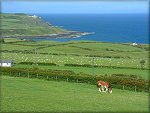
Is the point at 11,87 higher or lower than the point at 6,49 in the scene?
lower

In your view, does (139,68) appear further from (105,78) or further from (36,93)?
(36,93)

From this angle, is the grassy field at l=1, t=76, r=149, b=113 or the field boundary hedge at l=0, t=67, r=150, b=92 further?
the field boundary hedge at l=0, t=67, r=150, b=92

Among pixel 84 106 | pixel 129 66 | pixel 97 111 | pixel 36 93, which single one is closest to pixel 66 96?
pixel 36 93

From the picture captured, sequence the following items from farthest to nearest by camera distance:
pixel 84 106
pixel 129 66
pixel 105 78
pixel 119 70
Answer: pixel 129 66, pixel 119 70, pixel 105 78, pixel 84 106

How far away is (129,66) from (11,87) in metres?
31.8

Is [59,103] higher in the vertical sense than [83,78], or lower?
lower

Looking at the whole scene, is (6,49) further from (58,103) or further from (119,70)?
(58,103)

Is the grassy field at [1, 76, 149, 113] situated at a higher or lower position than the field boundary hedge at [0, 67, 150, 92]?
lower

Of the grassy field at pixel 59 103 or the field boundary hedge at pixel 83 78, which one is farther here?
the field boundary hedge at pixel 83 78

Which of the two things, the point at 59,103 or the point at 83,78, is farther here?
the point at 83,78

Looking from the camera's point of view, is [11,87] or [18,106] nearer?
[18,106]

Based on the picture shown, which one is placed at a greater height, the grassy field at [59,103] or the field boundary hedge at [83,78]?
the field boundary hedge at [83,78]

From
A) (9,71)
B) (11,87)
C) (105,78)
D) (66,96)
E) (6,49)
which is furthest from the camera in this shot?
(6,49)

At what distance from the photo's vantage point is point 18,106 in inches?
937
